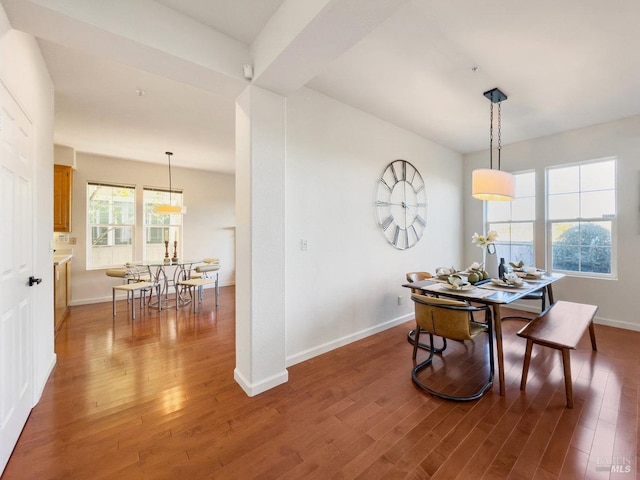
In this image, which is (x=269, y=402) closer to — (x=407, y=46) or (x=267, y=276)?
(x=267, y=276)

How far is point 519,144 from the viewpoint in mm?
4414

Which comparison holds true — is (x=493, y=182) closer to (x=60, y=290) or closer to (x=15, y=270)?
(x=15, y=270)

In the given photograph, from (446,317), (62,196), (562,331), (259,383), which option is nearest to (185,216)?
(62,196)

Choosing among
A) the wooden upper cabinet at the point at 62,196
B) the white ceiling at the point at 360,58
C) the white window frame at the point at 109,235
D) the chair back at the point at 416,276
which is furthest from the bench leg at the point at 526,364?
the white window frame at the point at 109,235

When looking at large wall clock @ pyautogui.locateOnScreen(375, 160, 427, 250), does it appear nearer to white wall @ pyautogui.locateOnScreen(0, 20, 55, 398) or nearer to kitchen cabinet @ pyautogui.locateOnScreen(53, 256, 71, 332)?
white wall @ pyautogui.locateOnScreen(0, 20, 55, 398)

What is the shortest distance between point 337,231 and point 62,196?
4467mm

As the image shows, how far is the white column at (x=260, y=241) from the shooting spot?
215cm

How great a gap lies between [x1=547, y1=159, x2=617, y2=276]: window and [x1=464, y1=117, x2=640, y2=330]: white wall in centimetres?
11

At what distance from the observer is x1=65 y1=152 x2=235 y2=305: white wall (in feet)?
15.9

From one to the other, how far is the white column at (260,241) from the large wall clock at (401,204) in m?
1.65

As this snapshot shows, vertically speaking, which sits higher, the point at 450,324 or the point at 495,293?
the point at 495,293

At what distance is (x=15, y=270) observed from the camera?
5.26 feet

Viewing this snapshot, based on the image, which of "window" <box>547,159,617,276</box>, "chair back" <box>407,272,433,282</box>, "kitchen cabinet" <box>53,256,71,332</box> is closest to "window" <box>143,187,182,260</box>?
"kitchen cabinet" <box>53,256,71,332</box>

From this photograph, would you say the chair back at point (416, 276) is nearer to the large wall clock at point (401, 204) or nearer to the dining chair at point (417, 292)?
the dining chair at point (417, 292)
